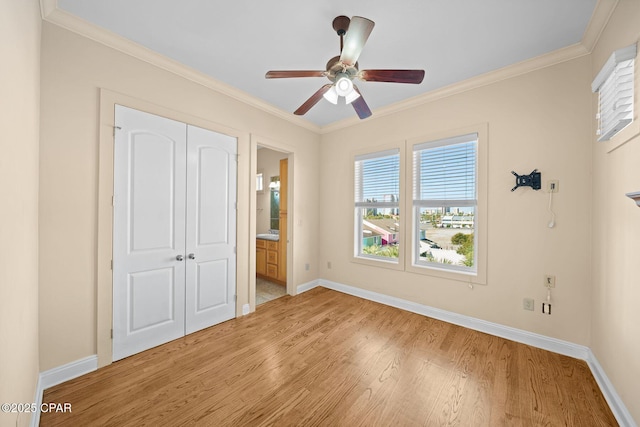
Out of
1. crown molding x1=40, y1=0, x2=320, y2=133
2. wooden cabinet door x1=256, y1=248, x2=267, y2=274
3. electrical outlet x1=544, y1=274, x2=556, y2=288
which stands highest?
crown molding x1=40, y1=0, x2=320, y2=133

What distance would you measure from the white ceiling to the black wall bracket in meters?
1.11

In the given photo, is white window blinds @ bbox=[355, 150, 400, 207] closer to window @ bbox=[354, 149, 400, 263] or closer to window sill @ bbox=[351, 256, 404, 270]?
window @ bbox=[354, 149, 400, 263]

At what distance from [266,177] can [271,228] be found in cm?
115

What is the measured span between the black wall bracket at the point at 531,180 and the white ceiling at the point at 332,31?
111 cm

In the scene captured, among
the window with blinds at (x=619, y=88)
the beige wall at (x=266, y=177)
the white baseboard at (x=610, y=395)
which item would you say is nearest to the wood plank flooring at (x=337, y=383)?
the white baseboard at (x=610, y=395)

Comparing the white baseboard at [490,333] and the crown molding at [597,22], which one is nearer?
the white baseboard at [490,333]

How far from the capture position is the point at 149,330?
2307 millimetres

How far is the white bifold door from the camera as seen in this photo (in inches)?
84.7

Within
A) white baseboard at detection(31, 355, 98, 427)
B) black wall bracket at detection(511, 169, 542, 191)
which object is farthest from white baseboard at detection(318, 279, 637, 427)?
white baseboard at detection(31, 355, 98, 427)

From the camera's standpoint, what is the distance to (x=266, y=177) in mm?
5457

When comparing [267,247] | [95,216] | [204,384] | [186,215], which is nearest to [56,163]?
[95,216]

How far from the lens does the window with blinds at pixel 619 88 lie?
1.48 metres

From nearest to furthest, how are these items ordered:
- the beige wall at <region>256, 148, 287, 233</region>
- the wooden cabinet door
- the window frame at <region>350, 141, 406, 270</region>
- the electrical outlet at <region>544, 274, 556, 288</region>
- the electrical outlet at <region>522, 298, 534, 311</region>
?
the electrical outlet at <region>544, 274, 556, 288</region> → the electrical outlet at <region>522, 298, 534, 311</region> → the window frame at <region>350, 141, 406, 270</region> → the wooden cabinet door → the beige wall at <region>256, 148, 287, 233</region>

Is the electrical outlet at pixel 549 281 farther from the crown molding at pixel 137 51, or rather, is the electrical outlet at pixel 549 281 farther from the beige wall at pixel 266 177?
the beige wall at pixel 266 177
